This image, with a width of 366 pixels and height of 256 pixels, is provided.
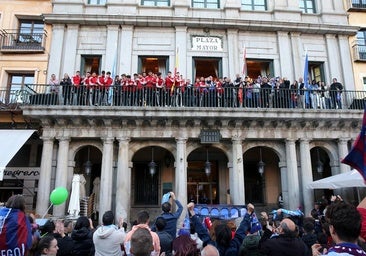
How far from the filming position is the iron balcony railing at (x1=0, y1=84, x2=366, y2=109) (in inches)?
611

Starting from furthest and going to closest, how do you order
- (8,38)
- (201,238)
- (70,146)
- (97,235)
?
1. (8,38)
2. (70,146)
3. (97,235)
4. (201,238)

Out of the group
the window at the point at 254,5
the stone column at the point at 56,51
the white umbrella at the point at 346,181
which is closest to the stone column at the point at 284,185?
the white umbrella at the point at 346,181

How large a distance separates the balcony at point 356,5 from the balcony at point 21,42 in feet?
58.7

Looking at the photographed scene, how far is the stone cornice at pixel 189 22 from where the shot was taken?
17859 millimetres

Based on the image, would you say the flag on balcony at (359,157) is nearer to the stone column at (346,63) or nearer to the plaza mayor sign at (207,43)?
the plaza mayor sign at (207,43)

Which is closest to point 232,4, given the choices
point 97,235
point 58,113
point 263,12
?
point 263,12

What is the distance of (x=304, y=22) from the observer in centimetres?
1880

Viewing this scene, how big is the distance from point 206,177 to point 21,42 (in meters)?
12.8

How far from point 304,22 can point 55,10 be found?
14097 millimetres

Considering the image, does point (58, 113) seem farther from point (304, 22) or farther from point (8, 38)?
point (304, 22)

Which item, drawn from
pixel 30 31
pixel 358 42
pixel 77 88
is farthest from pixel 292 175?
pixel 30 31

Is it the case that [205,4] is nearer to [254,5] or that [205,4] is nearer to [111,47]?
[254,5]

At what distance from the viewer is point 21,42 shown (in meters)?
18.2

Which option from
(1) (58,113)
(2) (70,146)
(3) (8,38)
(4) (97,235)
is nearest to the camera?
(4) (97,235)
